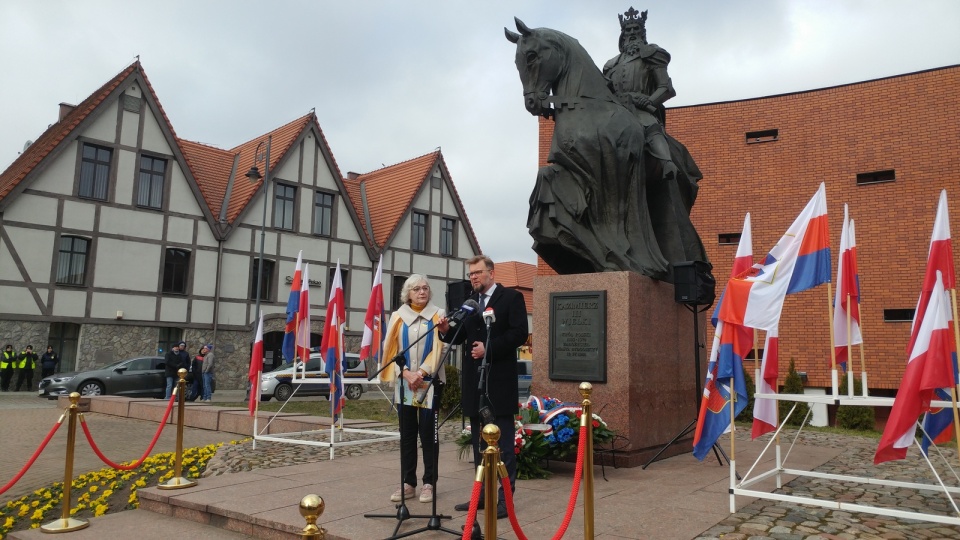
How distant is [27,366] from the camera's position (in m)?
21.0

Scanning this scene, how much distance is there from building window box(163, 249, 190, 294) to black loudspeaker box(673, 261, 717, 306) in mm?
20969

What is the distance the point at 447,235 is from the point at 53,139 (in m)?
17.0

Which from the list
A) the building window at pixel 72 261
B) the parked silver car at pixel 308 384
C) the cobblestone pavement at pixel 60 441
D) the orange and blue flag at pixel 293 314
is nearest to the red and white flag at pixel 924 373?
the orange and blue flag at pixel 293 314

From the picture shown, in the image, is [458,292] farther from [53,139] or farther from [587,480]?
[53,139]

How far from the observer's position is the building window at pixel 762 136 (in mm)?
19453

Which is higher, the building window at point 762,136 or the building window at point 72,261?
the building window at point 762,136

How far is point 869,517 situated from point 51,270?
2316 centimetres

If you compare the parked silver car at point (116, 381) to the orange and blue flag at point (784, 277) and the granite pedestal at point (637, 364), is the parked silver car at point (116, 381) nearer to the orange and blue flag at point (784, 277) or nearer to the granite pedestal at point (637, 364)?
the granite pedestal at point (637, 364)

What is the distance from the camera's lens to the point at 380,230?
105ft

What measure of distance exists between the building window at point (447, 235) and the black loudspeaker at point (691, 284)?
25.9m

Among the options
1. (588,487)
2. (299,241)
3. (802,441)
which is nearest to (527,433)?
(588,487)

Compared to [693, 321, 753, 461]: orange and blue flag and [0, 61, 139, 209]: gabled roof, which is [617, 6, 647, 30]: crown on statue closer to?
[693, 321, 753, 461]: orange and blue flag

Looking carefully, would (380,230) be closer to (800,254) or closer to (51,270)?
(51,270)

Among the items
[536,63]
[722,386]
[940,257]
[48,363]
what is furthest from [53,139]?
[940,257]
